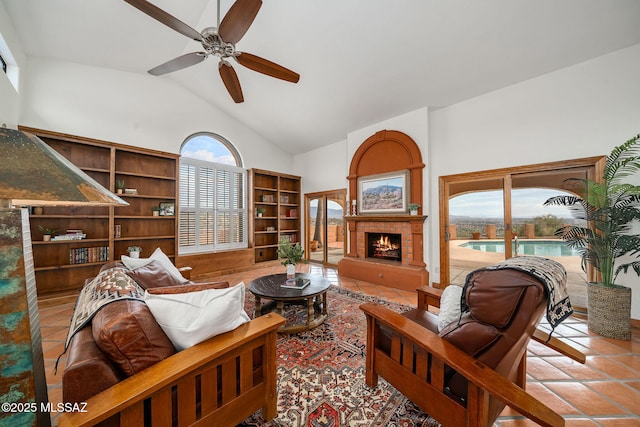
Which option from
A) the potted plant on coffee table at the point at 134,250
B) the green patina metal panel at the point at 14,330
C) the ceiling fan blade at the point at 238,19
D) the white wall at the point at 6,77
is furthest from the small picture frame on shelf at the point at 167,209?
the green patina metal panel at the point at 14,330

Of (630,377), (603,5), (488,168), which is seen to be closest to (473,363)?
(630,377)

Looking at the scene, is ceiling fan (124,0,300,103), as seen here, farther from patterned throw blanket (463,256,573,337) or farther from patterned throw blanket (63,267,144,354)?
patterned throw blanket (463,256,573,337)

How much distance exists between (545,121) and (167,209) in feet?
19.9

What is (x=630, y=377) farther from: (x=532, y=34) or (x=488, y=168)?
(x=532, y=34)

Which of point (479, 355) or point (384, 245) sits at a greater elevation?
point (384, 245)

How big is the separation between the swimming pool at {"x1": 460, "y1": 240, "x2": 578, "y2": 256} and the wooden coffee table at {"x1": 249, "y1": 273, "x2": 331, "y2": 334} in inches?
109

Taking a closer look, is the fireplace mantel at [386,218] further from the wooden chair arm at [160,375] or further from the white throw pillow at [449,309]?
the wooden chair arm at [160,375]

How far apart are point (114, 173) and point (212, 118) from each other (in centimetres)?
213

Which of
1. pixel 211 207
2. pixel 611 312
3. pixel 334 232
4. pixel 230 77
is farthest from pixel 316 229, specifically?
pixel 611 312

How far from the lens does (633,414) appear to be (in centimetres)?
145

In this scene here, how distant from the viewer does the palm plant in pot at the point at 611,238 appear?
2273 millimetres

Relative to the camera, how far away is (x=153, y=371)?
0.93 m

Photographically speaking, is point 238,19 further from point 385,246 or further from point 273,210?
point 273,210

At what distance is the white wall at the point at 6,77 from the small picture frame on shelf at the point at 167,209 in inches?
76.7
